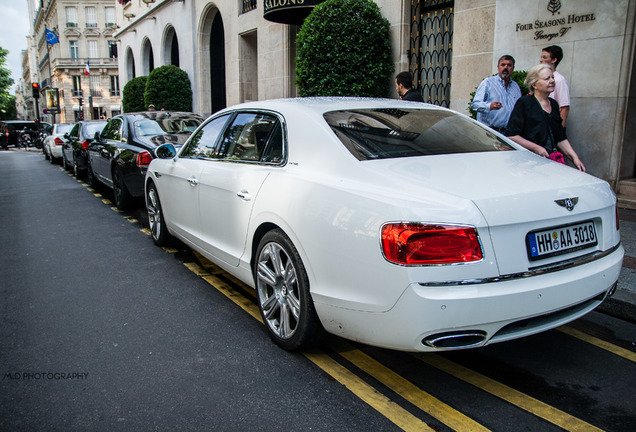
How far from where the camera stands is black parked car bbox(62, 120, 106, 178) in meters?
13.1

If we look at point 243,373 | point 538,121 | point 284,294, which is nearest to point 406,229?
point 284,294

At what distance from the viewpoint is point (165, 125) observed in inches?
355

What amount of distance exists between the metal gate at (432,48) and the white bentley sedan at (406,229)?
22.4ft

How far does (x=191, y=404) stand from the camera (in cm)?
286

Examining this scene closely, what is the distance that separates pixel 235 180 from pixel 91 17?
75.1 metres

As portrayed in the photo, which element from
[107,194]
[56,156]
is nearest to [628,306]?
[107,194]

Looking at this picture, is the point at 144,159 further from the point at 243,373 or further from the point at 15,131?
the point at 15,131

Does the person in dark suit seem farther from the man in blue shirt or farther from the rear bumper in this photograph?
the rear bumper

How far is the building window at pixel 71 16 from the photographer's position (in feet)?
223

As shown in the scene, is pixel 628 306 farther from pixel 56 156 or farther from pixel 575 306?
pixel 56 156

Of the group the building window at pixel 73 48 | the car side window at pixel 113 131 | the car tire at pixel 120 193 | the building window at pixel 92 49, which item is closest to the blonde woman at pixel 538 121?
the car tire at pixel 120 193

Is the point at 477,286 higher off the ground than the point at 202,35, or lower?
lower

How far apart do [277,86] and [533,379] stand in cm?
1408

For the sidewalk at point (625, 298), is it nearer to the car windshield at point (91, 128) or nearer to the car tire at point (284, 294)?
the car tire at point (284, 294)
